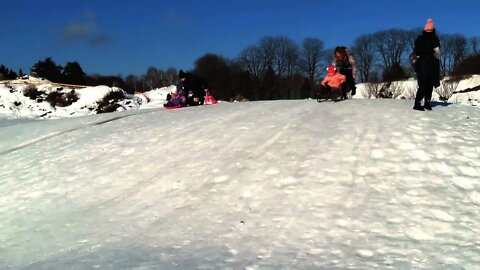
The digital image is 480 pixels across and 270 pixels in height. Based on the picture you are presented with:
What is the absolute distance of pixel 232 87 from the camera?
42531 mm

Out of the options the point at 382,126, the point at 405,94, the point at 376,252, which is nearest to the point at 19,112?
the point at 405,94

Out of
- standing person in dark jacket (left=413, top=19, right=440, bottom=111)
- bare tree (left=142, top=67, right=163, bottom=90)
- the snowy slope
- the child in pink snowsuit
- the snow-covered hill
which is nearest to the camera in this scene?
the snowy slope

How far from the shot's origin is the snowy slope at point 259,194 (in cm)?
529

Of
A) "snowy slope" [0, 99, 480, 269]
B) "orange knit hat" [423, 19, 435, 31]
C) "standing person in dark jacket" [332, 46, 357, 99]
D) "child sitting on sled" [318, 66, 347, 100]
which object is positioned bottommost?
"snowy slope" [0, 99, 480, 269]

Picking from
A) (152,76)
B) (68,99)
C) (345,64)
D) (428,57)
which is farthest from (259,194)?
(152,76)

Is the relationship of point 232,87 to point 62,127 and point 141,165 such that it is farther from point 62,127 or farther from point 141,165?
point 141,165

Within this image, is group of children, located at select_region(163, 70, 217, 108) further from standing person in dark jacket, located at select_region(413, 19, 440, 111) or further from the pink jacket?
standing person in dark jacket, located at select_region(413, 19, 440, 111)

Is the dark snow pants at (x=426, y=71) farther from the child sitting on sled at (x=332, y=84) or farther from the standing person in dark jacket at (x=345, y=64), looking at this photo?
the standing person in dark jacket at (x=345, y=64)

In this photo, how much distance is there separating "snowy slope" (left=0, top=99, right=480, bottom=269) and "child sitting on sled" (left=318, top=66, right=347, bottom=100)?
1.28 meters

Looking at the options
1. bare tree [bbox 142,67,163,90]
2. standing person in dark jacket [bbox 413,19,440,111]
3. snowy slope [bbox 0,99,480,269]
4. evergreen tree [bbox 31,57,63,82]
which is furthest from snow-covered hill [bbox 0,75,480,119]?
bare tree [bbox 142,67,163,90]

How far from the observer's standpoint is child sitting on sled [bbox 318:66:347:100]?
12602 mm

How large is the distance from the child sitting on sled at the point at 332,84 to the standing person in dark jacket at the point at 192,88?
5.06m

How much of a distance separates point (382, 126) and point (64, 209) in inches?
225

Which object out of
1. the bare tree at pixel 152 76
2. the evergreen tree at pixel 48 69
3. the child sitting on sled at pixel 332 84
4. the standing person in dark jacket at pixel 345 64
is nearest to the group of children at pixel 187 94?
the child sitting on sled at pixel 332 84
